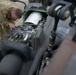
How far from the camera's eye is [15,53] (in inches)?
84.8

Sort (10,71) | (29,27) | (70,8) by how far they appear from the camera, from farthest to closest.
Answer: (29,27) < (10,71) < (70,8)

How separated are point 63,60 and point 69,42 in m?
0.07

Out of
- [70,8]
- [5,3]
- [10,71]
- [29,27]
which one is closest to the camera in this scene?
[70,8]

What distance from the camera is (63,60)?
0.81 metres

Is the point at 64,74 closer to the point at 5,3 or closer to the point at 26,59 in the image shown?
the point at 26,59

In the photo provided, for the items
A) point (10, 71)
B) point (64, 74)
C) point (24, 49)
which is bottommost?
point (10, 71)

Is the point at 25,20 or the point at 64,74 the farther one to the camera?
the point at 25,20

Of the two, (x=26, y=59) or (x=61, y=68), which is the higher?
(x=61, y=68)

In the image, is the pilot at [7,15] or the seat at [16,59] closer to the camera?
the seat at [16,59]

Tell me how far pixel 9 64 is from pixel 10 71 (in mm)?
67

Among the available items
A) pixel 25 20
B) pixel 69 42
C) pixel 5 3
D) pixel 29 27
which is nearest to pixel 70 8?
pixel 69 42

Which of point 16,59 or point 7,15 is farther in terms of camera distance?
point 7,15

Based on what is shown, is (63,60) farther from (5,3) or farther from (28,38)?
(5,3)

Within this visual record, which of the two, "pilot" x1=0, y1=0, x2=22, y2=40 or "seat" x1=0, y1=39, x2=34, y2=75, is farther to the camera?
"pilot" x1=0, y1=0, x2=22, y2=40
